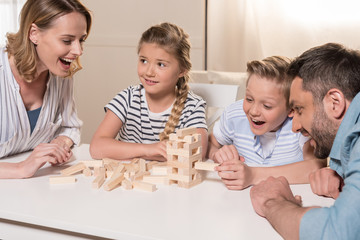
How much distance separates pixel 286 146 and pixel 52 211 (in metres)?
1.01

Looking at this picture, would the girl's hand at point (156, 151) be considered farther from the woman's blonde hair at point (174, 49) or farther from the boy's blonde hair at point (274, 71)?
the boy's blonde hair at point (274, 71)

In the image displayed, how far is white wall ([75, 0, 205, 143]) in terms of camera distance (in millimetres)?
3760

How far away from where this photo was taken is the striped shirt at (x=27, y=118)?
1.77 m

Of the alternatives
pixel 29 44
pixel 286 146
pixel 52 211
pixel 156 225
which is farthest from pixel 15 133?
pixel 286 146

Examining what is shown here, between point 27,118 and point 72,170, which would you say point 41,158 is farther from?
point 27,118

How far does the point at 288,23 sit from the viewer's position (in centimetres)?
336

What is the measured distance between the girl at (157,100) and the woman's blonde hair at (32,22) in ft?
1.22

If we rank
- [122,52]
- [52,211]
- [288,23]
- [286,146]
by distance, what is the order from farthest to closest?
[122,52]
[288,23]
[286,146]
[52,211]

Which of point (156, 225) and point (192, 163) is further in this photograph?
point (192, 163)

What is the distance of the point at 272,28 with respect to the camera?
3420mm

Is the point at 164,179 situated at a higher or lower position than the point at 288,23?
lower

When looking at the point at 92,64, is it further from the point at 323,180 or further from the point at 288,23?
the point at 323,180

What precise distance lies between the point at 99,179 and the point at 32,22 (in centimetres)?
82

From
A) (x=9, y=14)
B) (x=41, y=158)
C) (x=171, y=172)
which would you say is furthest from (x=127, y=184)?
(x=9, y=14)
